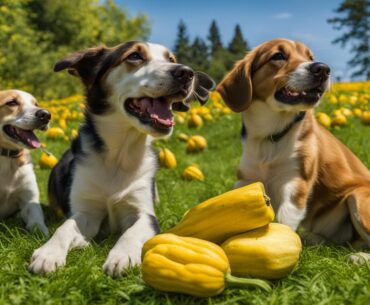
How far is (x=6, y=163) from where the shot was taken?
4.90 metres

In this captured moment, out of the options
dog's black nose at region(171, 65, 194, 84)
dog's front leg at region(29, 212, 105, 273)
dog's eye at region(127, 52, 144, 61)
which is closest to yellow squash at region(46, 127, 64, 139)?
dog's front leg at region(29, 212, 105, 273)

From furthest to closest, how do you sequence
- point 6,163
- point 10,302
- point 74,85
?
point 74,85
point 6,163
point 10,302

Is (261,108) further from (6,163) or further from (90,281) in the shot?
(6,163)

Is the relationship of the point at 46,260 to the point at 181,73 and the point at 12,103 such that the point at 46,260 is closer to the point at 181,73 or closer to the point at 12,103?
the point at 181,73

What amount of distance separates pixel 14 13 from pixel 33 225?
21998 mm

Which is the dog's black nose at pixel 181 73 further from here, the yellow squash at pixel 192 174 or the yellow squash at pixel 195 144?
the yellow squash at pixel 195 144

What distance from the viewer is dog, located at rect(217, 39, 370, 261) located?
12.2 feet

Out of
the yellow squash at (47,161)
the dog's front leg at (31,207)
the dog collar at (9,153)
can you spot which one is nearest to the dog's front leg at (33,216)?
the dog's front leg at (31,207)

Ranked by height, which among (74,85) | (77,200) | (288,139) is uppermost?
(288,139)

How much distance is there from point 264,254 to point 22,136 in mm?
3270

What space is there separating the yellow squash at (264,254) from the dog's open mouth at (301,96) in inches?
53.5

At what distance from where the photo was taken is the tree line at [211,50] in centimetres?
5891

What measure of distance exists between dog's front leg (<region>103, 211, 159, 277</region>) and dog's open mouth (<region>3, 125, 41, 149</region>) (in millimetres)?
1707

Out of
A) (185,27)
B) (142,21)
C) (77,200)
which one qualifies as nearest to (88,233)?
(77,200)
